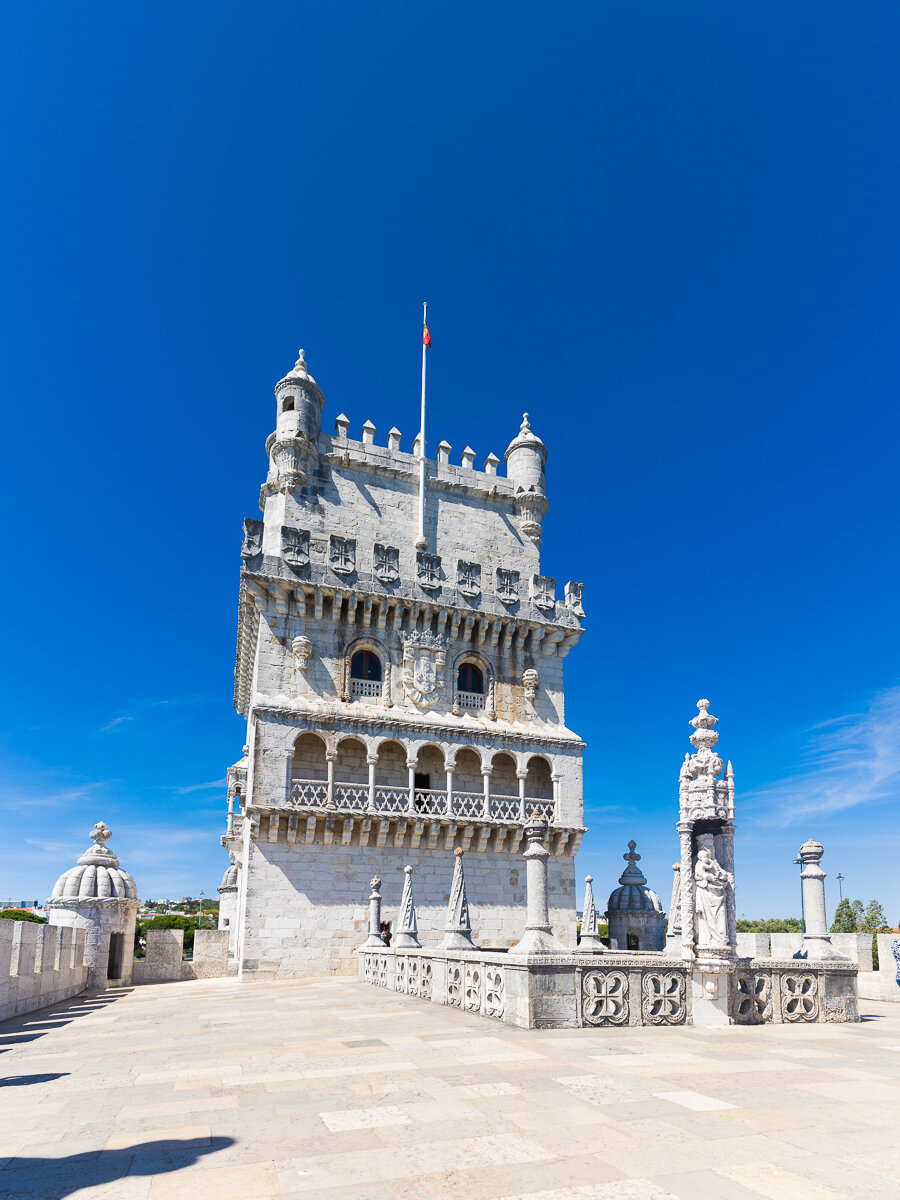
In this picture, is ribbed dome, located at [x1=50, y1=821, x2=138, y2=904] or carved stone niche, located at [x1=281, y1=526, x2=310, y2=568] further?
carved stone niche, located at [x1=281, y1=526, x2=310, y2=568]

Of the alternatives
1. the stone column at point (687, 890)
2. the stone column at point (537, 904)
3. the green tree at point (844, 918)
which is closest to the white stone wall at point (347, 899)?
the stone column at point (687, 890)

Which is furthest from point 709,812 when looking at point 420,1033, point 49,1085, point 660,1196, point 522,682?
point 522,682

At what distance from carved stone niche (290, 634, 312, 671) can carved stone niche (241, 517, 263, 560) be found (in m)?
3.86

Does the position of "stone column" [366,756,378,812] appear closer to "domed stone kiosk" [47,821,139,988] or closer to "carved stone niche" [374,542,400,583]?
"carved stone niche" [374,542,400,583]

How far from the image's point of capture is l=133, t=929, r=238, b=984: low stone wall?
30984 millimetres

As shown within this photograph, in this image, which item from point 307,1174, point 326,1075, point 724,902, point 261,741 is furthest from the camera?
point 261,741

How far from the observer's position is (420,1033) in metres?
11.5

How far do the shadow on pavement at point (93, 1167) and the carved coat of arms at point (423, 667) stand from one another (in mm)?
27257

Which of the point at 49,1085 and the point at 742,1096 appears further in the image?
the point at 49,1085

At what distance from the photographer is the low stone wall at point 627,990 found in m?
12.0

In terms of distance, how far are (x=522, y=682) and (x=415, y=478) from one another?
10.8 metres

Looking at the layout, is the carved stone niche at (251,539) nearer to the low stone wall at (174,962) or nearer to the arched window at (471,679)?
the arched window at (471,679)

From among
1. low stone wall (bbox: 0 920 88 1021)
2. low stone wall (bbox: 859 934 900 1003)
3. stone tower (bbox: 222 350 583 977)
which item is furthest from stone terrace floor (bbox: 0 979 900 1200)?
stone tower (bbox: 222 350 583 977)

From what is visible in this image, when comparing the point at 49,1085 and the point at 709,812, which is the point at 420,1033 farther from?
the point at 709,812
